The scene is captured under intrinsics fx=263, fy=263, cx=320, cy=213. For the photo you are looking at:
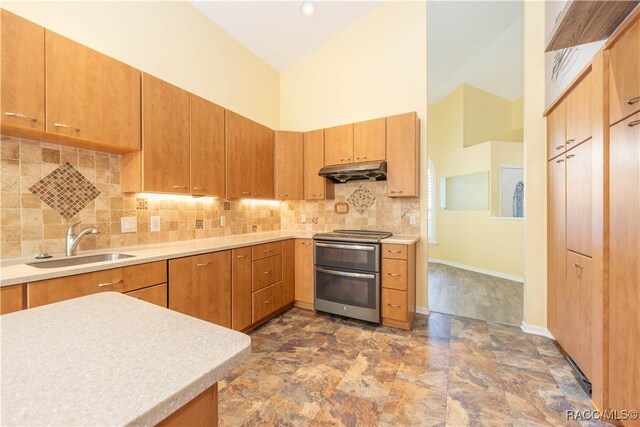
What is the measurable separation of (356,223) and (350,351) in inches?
64.2

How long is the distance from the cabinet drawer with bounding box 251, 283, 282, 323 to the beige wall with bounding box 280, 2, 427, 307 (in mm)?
1683

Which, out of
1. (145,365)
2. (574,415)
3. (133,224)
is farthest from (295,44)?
(574,415)

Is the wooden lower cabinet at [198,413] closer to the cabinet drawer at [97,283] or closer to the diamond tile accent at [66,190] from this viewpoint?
the cabinet drawer at [97,283]

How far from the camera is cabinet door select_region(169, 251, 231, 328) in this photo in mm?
1980

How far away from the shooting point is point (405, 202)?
10.6 ft

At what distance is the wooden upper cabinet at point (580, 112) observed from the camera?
1725 mm

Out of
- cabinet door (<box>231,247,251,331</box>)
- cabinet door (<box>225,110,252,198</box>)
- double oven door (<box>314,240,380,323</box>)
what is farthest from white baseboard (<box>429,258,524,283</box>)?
cabinet door (<box>225,110,252,198</box>)

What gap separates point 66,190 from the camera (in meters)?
1.88

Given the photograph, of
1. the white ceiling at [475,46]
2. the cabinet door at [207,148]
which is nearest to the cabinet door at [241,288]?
the cabinet door at [207,148]

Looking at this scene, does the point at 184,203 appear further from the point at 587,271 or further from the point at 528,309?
the point at 528,309

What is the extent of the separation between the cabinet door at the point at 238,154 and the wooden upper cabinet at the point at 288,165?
50 centimetres

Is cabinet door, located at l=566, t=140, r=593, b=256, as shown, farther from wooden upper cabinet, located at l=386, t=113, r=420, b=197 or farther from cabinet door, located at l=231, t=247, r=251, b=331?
cabinet door, located at l=231, t=247, r=251, b=331

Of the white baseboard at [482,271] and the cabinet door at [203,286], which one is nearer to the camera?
the cabinet door at [203,286]

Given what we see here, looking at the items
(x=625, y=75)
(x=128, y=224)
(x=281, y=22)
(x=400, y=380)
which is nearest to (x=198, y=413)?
(x=400, y=380)
